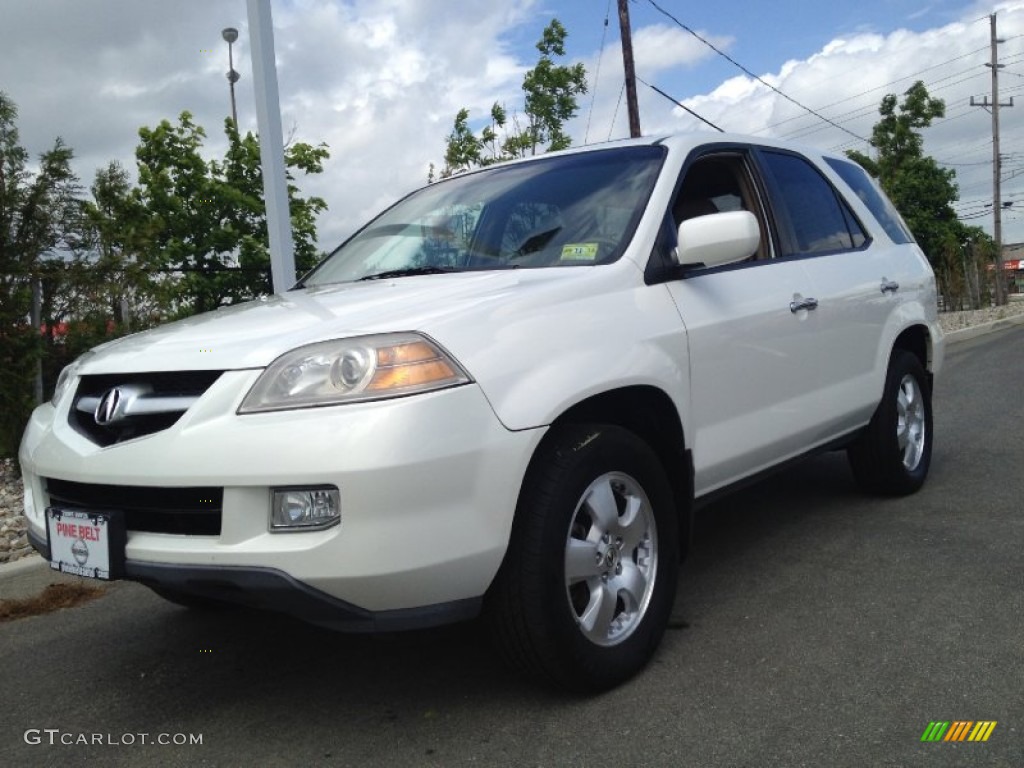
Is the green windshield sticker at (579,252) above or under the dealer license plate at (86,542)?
above

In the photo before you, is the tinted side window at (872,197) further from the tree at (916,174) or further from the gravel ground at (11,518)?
the tree at (916,174)

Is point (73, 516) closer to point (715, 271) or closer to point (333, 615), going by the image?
point (333, 615)

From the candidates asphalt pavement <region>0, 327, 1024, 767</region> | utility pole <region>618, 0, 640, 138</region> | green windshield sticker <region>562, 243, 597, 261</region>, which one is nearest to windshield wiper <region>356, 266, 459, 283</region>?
green windshield sticker <region>562, 243, 597, 261</region>

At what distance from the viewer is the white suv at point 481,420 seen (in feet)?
7.50

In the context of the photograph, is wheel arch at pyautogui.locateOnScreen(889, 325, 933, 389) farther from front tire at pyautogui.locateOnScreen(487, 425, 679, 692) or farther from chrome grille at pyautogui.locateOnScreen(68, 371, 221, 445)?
chrome grille at pyautogui.locateOnScreen(68, 371, 221, 445)

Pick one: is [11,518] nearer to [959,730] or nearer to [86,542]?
[86,542]

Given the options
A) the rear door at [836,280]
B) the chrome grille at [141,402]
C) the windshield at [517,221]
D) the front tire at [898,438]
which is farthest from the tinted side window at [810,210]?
the chrome grille at [141,402]

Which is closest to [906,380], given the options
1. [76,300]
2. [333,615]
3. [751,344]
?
[751,344]

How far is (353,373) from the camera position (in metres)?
2.36

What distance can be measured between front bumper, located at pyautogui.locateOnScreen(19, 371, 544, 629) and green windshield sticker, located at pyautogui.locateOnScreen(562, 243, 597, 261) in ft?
2.90

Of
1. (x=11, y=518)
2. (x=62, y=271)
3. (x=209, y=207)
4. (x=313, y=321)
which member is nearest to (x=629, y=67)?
(x=209, y=207)

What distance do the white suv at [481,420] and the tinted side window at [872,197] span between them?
117cm

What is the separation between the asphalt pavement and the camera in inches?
96.7

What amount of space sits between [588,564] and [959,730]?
3.36 feet
